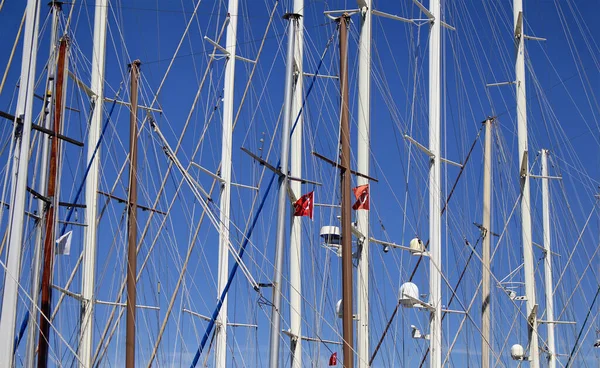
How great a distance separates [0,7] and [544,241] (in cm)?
2696

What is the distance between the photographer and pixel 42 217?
30.9 m

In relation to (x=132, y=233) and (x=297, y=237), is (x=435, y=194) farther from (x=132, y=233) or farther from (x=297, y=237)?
(x=132, y=233)

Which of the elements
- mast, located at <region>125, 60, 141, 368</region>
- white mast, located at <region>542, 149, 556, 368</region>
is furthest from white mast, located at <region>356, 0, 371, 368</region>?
white mast, located at <region>542, 149, 556, 368</region>

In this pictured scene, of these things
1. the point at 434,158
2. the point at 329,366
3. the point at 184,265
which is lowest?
the point at 329,366

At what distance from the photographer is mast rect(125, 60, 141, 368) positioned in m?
33.1

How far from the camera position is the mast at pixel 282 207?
27.9 metres

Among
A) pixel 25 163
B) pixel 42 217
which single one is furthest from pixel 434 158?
pixel 25 163

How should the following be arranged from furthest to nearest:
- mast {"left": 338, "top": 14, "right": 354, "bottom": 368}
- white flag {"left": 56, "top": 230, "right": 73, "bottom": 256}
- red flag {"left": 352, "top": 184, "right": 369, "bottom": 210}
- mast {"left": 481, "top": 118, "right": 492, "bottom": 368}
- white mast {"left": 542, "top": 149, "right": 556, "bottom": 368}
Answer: white mast {"left": 542, "top": 149, "right": 556, "bottom": 368}, mast {"left": 481, "top": 118, "right": 492, "bottom": 368}, white flag {"left": 56, "top": 230, "right": 73, "bottom": 256}, red flag {"left": 352, "top": 184, "right": 369, "bottom": 210}, mast {"left": 338, "top": 14, "right": 354, "bottom": 368}

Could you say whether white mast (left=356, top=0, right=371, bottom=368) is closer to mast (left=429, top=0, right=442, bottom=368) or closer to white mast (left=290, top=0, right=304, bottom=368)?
white mast (left=290, top=0, right=304, bottom=368)

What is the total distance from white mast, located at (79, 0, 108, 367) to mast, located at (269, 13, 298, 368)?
Answer: 324 inches

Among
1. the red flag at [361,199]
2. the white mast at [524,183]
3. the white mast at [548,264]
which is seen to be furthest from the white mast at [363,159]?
the white mast at [548,264]

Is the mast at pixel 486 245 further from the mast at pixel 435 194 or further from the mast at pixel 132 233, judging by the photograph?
the mast at pixel 132 233

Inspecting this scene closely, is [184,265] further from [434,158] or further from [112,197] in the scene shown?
[434,158]

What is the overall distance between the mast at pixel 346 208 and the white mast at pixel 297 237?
1.68 meters
